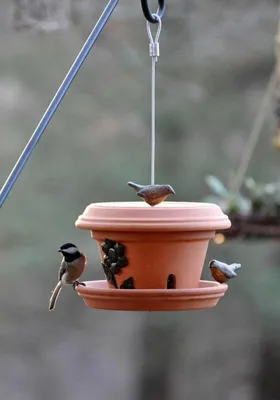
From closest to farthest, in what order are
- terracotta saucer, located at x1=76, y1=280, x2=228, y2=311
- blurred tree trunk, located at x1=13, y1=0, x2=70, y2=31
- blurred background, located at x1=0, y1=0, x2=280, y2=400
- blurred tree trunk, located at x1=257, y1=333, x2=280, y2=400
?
terracotta saucer, located at x1=76, y1=280, x2=228, y2=311 < blurred tree trunk, located at x1=13, y1=0, x2=70, y2=31 < blurred background, located at x1=0, y1=0, x2=280, y2=400 < blurred tree trunk, located at x1=257, y1=333, x2=280, y2=400

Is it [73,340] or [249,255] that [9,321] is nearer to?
[73,340]

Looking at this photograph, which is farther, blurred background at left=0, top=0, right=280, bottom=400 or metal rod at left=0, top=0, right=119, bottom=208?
blurred background at left=0, top=0, right=280, bottom=400

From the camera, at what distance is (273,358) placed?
5.57m

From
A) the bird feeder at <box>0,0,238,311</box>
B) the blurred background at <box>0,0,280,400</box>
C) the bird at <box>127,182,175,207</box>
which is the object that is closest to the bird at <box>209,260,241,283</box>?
the bird feeder at <box>0,0,238,311</box>

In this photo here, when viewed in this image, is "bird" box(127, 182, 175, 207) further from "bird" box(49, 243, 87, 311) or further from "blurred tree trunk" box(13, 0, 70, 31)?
"blurred tree trunk" box(13, 0, 70, 31)

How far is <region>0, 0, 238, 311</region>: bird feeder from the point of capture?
1.54m

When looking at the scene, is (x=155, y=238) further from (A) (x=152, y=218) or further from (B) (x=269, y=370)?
(B) (x=269, y=370)

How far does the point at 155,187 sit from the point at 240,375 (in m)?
4.32

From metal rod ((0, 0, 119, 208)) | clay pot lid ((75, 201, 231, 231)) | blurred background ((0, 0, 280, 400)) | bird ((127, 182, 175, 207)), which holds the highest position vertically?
metal rod ((0, 0, 119, 208))

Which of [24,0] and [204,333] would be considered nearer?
[24,0]

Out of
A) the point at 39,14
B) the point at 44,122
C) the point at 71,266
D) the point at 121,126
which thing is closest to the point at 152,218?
the point at 71,266

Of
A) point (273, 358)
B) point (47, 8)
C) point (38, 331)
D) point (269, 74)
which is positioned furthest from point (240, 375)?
point (47, 8)

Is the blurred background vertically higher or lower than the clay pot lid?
lower

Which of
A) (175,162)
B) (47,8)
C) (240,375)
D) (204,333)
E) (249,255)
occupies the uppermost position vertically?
(47,8)
